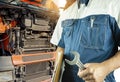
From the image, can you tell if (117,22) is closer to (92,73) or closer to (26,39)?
(92,73)

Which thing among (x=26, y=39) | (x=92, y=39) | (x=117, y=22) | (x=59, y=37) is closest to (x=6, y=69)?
(x=26, y=39)

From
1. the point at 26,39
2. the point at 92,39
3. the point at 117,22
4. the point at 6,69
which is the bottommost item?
the point at 6,69

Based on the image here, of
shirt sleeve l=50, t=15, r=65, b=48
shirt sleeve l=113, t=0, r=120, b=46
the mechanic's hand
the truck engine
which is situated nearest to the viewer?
the mechanic's hand

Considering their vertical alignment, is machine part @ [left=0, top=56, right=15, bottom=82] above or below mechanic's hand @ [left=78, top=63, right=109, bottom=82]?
below

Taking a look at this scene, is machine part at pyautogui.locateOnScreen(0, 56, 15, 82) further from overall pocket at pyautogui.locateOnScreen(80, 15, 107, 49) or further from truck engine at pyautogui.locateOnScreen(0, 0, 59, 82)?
overall pocket at pyautogui.locateOnScreen(80, 15, 107, 49)

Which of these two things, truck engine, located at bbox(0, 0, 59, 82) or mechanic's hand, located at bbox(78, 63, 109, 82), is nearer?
mechanic's hand, located at bbox(78, 63, 109, 82)

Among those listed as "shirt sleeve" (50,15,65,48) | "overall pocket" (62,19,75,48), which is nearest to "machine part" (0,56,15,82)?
"shirt sleeve" (50,15,65,48)

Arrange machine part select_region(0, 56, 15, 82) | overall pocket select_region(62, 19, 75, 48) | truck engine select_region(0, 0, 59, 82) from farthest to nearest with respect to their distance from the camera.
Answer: truck engine select_region(0, 0, 59, 82), machine part select_region(0, 56, 15, 82), overall pocket select_region(62, 19, 75, 48)

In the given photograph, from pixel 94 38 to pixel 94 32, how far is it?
4cm

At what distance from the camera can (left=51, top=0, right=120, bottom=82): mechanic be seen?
104cm

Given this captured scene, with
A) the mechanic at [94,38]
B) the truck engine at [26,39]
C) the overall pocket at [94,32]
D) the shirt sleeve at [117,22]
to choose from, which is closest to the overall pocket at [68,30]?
the mechanic at [94,38]

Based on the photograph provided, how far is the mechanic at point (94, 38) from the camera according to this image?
3.43 feet

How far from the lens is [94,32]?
4.00 feet

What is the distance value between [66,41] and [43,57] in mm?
3192
